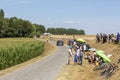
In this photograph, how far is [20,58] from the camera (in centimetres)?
4453

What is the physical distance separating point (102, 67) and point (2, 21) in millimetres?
117309

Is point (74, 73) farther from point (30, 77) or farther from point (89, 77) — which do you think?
point (30, 77)

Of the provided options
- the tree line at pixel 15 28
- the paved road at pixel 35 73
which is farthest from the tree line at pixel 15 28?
the paved road at pixel 35 73

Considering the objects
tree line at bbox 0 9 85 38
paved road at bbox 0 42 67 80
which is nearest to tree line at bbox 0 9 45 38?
tree line at bbox 0 9 85 38

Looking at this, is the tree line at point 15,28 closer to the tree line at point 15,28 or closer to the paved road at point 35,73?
the tree line at point 15,28

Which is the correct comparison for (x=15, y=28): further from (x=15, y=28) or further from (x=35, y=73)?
(x=35, y=73)

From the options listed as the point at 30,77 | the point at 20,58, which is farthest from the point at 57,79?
the point at 20,58

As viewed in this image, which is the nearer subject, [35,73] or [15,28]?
[35,73]

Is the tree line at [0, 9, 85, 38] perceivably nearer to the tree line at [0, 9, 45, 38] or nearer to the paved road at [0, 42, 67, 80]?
the tree line at [0, 9, 45, 38]

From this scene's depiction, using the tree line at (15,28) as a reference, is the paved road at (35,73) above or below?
below

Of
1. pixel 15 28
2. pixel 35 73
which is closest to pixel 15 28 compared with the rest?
pixel 15 28

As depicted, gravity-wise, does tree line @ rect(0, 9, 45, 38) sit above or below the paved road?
above

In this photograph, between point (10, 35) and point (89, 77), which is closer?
point (89, 77)

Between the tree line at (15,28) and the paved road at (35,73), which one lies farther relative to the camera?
the tree line at (15,28)
